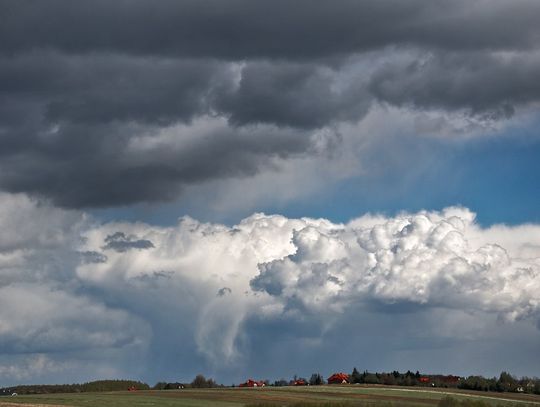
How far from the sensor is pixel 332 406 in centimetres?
15300

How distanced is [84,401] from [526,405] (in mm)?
103138

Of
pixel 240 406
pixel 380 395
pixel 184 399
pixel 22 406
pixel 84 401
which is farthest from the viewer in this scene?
pixel 380 395

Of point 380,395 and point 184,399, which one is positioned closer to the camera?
point 184,399

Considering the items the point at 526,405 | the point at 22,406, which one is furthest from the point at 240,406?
the point at 526,405

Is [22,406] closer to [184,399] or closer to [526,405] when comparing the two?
[184,399]

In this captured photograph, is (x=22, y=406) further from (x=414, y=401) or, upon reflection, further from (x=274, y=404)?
(x=414, y=401)

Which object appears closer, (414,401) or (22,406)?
(22,406)

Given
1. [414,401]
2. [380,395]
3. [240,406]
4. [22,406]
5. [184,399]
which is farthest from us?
[380,395]

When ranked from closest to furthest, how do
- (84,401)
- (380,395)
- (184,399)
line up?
1. (84,401)
2. (184,399)
3. (380,395)

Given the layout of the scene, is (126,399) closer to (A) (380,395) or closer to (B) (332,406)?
(B) (332,406)

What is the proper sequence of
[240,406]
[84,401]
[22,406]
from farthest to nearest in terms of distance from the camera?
[240,406] < [84,401] < [22,406]

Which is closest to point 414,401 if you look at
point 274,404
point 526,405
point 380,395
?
point 380,395

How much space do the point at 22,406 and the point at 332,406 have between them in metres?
53.2

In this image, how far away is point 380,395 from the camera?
653 ft
